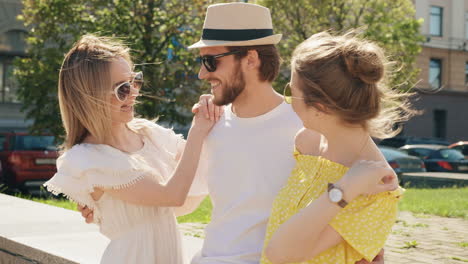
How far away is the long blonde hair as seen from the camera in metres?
3.08

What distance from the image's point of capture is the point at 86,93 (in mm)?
3082

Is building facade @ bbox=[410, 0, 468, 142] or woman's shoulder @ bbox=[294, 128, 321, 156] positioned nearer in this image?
woman's shoulder @ bbox=[294, 128, 321, 156]

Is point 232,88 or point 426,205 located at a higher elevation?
Result: point 232,88

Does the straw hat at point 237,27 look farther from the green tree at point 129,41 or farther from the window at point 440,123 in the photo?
the window at point 440,123

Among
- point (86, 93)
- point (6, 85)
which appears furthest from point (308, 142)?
point (6, 85)

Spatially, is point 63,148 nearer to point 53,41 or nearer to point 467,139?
point 53,41

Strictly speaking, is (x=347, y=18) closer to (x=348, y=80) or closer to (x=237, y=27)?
(x=237, y=27)

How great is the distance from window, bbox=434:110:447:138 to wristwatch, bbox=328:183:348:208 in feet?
132

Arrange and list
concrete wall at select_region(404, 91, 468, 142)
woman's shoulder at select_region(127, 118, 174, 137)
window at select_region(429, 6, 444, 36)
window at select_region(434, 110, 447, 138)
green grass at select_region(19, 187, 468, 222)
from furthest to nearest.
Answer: window at select_region(434, 110, 447, 138), window at select_region(429, 6, 444, 36), concrete wall at select_region(404, 91, 468, 142), green grass at select_region(19, 187, 468, 222), woman's shoulder at select_region(127, 118, 174, 137)

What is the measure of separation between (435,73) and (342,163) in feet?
132

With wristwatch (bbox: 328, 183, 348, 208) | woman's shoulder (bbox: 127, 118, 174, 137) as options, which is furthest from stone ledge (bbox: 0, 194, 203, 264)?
wristwatch (bbox: 328, 183, 348, 208)

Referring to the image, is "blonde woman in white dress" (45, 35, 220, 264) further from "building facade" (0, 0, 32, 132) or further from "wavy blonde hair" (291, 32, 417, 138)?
"building facade" (0, 0, 32, 132)

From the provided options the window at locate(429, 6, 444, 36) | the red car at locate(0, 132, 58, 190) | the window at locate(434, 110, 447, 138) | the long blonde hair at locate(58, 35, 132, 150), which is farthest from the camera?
the window at locate(434, 110, 447, 138)

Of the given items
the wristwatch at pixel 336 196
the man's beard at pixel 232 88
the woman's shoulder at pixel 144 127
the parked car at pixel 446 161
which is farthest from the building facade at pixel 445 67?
the wristwatch at pixel 336 196
